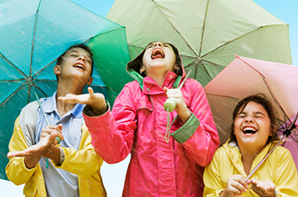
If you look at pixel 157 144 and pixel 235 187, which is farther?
pixel 157 144

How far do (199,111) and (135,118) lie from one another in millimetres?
636

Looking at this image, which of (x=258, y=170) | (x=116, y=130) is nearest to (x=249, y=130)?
(x=258, y=170)

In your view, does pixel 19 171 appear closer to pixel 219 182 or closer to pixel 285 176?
pixel 219 182

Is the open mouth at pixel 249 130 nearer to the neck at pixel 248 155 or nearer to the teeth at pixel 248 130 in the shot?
the teeth at pixel 248 130

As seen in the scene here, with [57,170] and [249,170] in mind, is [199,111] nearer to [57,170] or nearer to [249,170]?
[249,170]

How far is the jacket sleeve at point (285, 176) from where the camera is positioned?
11.4 feet

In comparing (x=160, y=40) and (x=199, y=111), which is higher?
(x=160, y=40)

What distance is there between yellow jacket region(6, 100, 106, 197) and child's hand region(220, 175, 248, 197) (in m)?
1.24

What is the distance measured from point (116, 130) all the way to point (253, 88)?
1690 mm

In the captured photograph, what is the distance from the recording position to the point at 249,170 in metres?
3.82

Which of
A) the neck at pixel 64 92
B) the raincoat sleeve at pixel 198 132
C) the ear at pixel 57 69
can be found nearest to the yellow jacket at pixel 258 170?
the raincoat sleeve at pixel 198 132

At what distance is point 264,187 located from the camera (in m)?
3.31

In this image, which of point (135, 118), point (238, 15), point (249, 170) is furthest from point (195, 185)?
point (238, 15)

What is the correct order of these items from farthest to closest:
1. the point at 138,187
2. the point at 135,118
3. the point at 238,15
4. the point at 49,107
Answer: the point at 238,15
the point at 49,107
the point at 135,118
the point at 138,187
